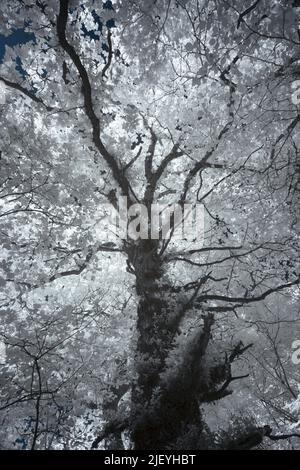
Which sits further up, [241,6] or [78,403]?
[241,6]

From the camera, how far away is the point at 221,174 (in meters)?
9.46

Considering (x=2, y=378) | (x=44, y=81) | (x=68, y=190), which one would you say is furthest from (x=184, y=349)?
(x=44, y=81)

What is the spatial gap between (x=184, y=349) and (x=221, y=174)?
5854 millimetres

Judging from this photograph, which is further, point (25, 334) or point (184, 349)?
point (25, 334)

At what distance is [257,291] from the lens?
46.4 ft

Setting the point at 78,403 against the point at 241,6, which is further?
the point at 78,403

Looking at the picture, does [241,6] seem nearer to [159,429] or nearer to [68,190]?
[68,190]

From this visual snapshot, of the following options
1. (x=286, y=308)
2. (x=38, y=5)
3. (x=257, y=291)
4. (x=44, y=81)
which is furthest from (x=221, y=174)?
(x=286, y=308)

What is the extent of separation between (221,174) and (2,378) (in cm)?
866

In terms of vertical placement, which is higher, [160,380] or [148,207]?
[148,207]
